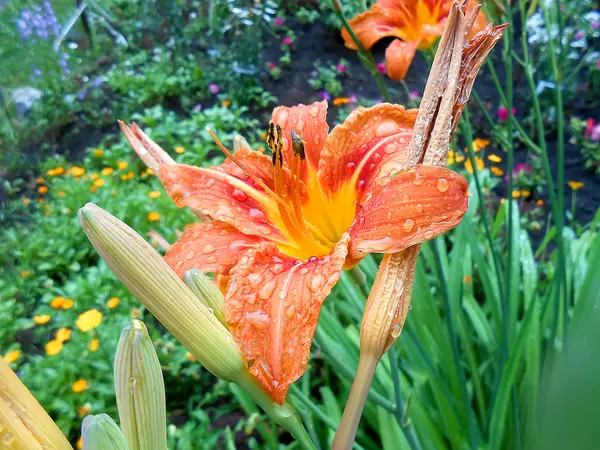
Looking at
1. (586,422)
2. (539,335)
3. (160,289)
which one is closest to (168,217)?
(539,335)

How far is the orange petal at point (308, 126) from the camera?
728mm

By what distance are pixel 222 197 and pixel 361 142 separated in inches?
8.3

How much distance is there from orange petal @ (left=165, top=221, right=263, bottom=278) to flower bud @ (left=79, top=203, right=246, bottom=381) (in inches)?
6.4

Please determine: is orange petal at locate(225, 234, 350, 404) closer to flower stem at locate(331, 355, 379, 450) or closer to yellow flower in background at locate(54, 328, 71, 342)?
flower stem at locate(331, 355, 379, 450)

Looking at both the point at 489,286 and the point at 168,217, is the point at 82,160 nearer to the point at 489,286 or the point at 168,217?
the point at 168,217

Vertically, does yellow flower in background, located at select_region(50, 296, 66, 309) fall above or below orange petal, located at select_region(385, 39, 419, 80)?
below

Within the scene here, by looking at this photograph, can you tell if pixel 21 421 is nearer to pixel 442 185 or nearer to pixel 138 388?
pixel 138 388

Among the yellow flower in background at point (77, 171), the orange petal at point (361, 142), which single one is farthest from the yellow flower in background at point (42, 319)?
the orange petal at point (361, 142)

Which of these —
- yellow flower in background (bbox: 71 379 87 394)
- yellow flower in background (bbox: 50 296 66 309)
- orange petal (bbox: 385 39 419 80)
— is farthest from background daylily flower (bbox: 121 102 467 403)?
yellow flower in background (bbox: 50 296 66 309)

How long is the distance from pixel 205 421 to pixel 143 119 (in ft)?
6.38

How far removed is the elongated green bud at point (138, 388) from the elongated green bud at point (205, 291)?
3.9 inches

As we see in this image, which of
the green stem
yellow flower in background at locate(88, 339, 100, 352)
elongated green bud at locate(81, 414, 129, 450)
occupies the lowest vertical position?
yellow flower in background at locate(88, 339, 100, 352)

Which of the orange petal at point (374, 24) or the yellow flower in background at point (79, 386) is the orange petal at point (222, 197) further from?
the yellow flower in background at point (79, 386)

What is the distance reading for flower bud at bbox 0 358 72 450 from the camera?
0.30 m
